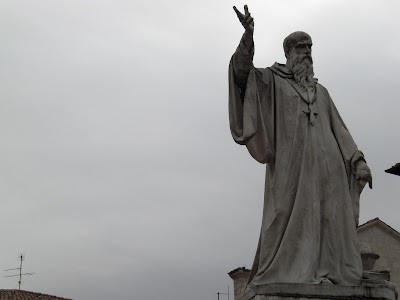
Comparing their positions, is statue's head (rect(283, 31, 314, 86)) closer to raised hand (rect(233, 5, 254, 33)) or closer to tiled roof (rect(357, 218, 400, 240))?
raised hand (rect(233, 5, 254, 33))

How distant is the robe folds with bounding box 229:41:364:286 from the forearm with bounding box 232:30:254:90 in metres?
0.02

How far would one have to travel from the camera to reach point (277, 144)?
29.4ft

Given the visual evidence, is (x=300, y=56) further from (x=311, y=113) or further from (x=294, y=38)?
(x=311, y=113)

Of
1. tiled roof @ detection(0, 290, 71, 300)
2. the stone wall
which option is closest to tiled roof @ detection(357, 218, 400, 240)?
the stone wall

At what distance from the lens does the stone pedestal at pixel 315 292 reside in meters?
7.71

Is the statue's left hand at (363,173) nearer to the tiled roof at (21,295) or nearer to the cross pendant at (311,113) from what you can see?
the cross pendant at (311,113)

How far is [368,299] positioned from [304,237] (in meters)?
0.98

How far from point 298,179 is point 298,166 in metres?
0.17

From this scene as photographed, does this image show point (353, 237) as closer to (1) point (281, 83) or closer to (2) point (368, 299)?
(2) point (368, 299)

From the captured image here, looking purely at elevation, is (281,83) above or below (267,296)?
above

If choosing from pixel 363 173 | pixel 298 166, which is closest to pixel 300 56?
pixel 298 166

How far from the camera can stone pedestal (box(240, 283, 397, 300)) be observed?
7.71m

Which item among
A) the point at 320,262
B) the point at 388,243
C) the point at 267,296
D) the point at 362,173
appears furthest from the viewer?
the point at 388,243

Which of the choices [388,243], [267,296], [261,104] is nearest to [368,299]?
[267,296]
